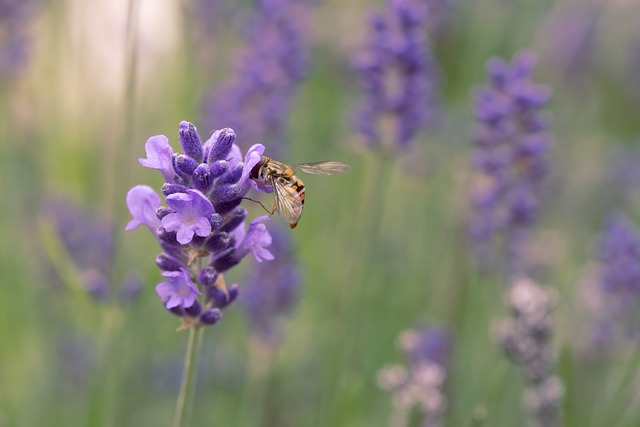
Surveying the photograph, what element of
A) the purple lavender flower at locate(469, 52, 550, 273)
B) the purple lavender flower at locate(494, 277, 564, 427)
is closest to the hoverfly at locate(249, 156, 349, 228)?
the purple lavender flower at locate(494, 277, 564, 427)

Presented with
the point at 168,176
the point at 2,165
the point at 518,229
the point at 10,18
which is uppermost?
the point at 10,18

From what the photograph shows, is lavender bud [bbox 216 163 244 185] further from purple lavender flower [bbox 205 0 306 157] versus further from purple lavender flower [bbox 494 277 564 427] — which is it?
purple lavender flower [bbox 205 0 306 157]

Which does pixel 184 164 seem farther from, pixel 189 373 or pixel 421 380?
pixel 421 380

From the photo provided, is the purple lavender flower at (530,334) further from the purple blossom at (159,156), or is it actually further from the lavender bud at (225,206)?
the purple blossom at (159,156)

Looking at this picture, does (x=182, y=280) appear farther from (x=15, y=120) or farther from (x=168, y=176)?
(x=15, y=120)

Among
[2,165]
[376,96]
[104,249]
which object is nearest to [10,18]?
[2,165]

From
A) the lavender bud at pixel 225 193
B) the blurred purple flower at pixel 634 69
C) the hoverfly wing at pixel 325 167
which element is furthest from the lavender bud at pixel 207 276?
the blurred purple flower at pixel 634 69
